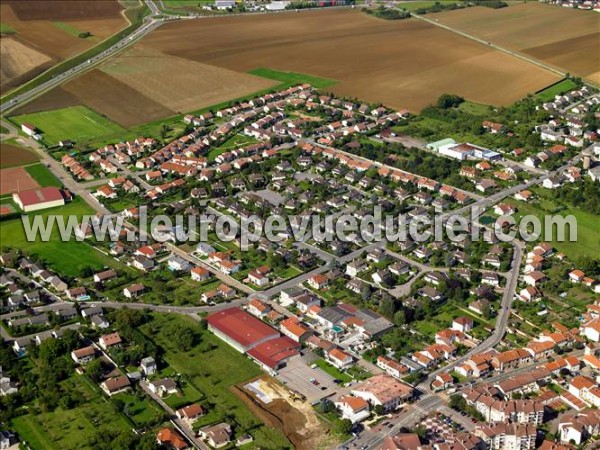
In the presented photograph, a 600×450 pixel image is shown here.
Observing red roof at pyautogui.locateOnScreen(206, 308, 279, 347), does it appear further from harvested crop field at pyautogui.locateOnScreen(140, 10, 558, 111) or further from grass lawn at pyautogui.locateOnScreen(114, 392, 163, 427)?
harvested crop field at pyautogui.locateOnScreen(140, 10, 558, 111)

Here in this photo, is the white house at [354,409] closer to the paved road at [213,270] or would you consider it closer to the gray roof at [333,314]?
the gray roof at [333,314]

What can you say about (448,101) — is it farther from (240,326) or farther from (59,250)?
(240,326)

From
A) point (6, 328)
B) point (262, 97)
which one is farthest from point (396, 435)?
point (262, 97)

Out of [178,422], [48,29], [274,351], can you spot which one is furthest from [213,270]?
[48,29]

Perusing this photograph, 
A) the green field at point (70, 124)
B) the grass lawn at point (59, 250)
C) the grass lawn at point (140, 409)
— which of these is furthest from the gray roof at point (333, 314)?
the green field at point (70, 124)

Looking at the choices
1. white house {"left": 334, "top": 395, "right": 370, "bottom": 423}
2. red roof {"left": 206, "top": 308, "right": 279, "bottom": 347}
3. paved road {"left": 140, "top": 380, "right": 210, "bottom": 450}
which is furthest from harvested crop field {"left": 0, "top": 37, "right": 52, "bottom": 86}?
white house {"left": 334, "top": 395, "right": 370, "bottom": 423}

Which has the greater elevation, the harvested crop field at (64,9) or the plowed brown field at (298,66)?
the harvested crop field at (64,9)
